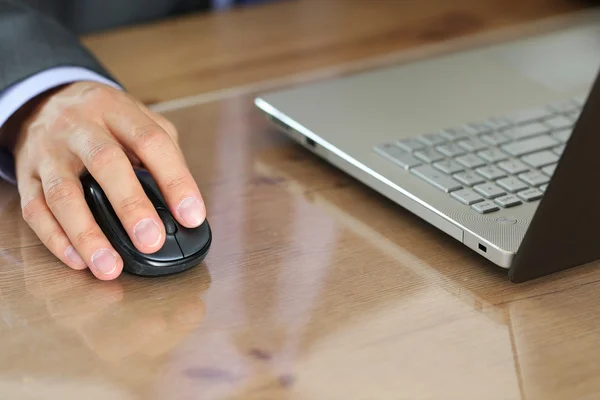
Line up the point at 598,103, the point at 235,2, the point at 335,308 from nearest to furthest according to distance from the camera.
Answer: the point at 598,103 < the point at 335,308 < the point at 235,2

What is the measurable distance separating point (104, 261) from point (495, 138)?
1.26ft

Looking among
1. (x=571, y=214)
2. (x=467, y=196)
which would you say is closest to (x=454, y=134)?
(x=467, y=196)

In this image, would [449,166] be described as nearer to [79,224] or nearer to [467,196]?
[467,196]

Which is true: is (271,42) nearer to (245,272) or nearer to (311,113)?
(311,113)

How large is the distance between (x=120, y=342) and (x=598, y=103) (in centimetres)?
34

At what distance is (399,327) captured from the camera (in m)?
0.59

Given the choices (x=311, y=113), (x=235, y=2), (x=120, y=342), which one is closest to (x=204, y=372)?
(x=120, y=342)

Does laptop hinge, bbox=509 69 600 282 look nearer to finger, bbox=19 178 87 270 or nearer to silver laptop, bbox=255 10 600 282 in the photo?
silver laptop, bbox=255 10 600 282

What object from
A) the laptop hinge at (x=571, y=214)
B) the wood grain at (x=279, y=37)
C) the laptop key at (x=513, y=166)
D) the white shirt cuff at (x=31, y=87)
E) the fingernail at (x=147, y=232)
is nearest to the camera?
the laptop hinge at (x=571, y=214)

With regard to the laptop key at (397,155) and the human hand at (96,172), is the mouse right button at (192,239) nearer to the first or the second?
the human hand at (96,172)

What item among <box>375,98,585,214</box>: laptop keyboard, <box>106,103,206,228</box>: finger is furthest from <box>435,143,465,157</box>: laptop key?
<box>106,103,206,228</box>: finger

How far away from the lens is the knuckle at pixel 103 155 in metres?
0.68

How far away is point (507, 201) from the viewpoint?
2.24 feet

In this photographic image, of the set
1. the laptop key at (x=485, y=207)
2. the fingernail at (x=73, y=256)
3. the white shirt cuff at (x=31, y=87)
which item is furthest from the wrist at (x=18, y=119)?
the laptop key at (x=485, y=207)
